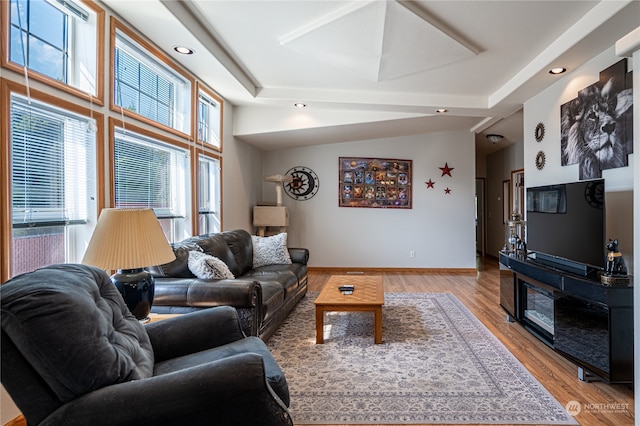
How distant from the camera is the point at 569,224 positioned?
254 centimetres

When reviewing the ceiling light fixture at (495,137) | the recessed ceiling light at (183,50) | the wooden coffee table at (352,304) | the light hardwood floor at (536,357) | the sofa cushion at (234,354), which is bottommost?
the light hardwood floor at (536,357)

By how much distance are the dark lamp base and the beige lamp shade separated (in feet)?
0.61

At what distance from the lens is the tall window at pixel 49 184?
67.2 inches

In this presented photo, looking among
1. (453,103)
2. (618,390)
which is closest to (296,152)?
(453,103)

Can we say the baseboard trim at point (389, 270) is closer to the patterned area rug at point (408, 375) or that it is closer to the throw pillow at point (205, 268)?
the patterned area rug at point (408, 375)

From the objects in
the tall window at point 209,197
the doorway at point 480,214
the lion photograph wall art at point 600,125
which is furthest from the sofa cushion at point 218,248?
the doorway at point 480,214

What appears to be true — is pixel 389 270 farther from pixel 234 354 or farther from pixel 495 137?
pixel 234 354

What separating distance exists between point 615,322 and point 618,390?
46 centimetres

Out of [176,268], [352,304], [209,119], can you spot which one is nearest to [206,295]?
[176,268]

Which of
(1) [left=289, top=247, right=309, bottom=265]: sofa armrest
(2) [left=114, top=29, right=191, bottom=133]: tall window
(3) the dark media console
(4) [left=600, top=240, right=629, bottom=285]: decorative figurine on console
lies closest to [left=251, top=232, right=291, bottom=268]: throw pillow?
(1) [left=289, top=247, right=309, bottom=265]: sofa armrest

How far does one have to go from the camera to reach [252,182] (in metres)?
5.30

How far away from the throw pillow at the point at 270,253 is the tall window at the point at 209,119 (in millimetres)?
1344

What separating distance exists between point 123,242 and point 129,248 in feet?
0.13

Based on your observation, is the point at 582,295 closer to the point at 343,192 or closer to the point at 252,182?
the point at 343,192
